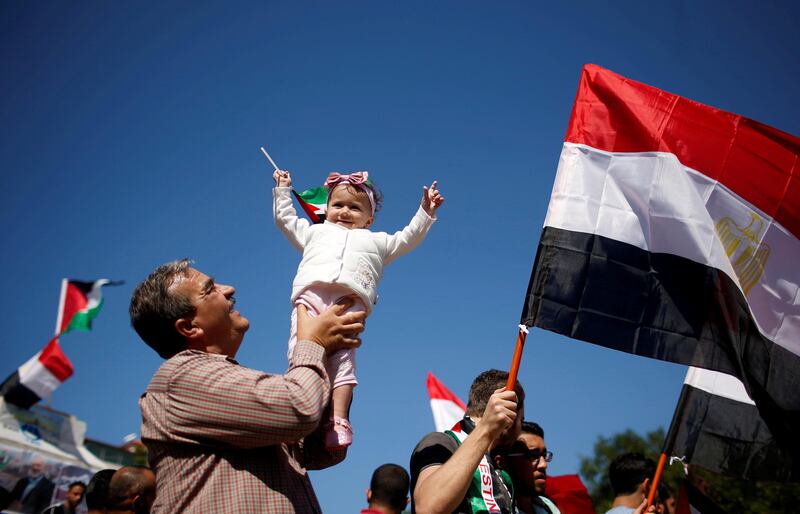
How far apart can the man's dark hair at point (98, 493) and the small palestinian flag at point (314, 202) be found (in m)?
2.40

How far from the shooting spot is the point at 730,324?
4.13m

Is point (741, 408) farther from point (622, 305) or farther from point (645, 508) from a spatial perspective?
point (622, 305)

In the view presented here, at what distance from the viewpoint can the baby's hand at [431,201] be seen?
421 centimetres

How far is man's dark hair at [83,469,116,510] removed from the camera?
4543mm

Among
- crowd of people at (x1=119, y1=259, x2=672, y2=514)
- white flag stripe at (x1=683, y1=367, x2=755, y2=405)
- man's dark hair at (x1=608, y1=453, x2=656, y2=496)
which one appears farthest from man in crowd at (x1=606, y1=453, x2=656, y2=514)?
crowd of people at (x1=119, y1=259, x2=672, y2=514)

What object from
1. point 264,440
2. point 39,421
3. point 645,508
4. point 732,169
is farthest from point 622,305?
point 39,421

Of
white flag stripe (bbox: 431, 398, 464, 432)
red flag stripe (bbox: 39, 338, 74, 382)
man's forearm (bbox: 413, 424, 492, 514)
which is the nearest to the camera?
man's forearm (bbox: 413, 424, 492, 514)

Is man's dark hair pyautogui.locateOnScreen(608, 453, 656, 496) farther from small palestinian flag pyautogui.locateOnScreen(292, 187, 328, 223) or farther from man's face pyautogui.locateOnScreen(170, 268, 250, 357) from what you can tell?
man's face pyautogui.locateOnScreen(170, 268, 250, 357)

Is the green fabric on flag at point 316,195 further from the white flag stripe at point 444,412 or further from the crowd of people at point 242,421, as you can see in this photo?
the white flag stripe at point 444,412

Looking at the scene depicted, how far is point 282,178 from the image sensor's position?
4.44m

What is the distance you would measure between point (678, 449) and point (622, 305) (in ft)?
6.30

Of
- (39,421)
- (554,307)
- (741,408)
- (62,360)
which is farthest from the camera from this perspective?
(62,360)

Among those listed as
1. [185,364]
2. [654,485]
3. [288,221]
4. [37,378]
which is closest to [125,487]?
[288,221]

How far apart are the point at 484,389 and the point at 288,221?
5.37 ft
